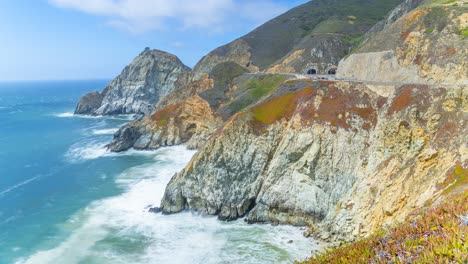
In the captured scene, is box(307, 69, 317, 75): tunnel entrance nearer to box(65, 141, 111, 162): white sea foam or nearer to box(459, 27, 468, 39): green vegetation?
box(459, 27, 468, 39): green vegetation

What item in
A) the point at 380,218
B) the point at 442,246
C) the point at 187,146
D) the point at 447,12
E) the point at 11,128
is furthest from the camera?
the point at 11,128

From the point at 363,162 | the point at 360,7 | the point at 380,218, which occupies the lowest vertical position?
the point at 380,218

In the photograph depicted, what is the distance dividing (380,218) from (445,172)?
670 centimetres

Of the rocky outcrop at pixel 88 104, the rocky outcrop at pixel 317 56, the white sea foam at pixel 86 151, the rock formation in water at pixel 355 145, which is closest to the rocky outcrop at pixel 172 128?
the white sea foam at pixel 86 151

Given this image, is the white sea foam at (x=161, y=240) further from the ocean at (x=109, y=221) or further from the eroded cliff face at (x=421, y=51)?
the eroded cliff face at (x=421, y=51)

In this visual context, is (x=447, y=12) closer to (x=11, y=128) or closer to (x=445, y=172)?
(x=445, y=172)

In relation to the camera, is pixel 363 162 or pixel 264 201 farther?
pixel 264 201

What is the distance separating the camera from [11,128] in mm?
116688

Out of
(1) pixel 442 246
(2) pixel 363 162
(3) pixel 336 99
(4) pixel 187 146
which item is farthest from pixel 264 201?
(4) pixel 187 146

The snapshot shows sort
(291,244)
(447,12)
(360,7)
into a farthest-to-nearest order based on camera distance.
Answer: (360,7) < (447,12) < (291,244)

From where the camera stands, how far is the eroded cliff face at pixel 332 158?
31.5 metres

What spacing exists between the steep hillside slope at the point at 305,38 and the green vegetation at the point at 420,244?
3511 inches

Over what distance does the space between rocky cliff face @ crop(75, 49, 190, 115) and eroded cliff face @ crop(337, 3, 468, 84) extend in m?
108

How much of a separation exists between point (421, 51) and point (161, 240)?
146 feet
